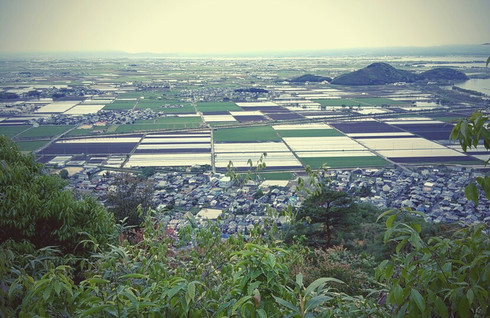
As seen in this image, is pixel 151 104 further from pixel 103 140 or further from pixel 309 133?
pixel 309 133

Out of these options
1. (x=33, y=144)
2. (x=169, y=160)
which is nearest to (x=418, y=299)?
(x=169, y=160)

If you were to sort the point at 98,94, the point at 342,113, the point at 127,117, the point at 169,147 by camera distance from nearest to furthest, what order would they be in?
the point at 169,147 → the point at 127,117 → the point at 342,113 → the point at 98,94

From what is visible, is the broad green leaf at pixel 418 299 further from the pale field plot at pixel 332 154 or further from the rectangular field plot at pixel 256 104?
the rectangular field plot at pixel 256 104

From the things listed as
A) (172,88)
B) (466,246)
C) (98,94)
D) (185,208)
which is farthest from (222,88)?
(466,246)

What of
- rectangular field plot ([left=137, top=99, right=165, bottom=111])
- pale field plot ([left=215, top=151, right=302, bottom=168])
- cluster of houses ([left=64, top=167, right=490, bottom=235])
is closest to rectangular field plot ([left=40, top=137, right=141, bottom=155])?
cluster of houses ([left=64, top=167, right=490, bottom=235])

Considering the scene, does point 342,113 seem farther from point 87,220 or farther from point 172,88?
point 87,220

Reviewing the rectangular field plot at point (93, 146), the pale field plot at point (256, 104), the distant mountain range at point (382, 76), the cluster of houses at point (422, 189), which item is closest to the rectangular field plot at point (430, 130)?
the cluster of houses at point (422, 189)
